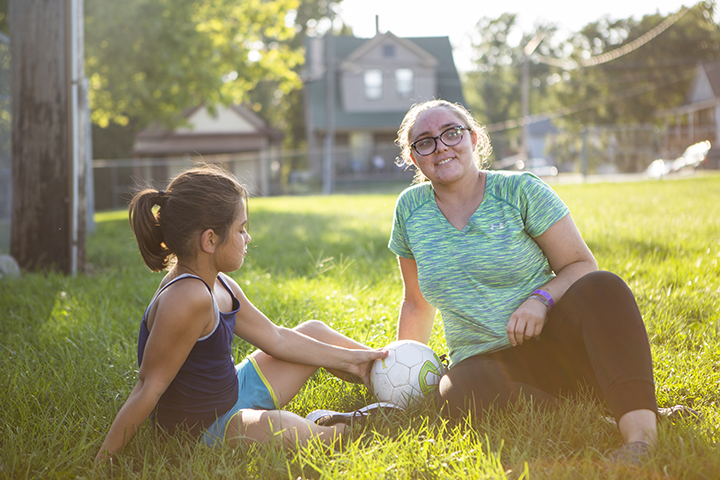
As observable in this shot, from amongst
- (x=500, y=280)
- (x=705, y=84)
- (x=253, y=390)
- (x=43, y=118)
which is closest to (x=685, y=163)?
(x=705, y=84)

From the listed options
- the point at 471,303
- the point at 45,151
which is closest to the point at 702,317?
the point at 471,303

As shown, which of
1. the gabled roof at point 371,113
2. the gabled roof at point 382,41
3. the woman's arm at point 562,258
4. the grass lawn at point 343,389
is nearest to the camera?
the grass lawn at point 343,389

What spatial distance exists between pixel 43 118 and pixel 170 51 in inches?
277

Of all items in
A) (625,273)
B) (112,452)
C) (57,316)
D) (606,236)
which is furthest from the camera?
(606,236)

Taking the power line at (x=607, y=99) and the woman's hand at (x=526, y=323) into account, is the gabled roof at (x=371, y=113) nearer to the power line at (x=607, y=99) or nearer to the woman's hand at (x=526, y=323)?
the power line at (x=607, y=99)

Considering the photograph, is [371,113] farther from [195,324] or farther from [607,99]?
[195,324]

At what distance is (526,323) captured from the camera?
8.05ft

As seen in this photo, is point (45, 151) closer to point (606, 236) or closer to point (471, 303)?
point (471, 303)

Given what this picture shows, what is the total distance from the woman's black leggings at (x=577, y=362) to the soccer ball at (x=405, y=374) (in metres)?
0.16

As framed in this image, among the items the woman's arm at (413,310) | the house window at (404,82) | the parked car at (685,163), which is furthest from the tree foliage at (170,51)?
the parked car at (685,163)

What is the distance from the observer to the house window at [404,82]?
30.9 metres

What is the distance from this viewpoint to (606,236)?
22.7 feet

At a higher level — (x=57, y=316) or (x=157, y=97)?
(x=157, y=97)

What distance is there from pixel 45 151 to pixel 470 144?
17.2ft
